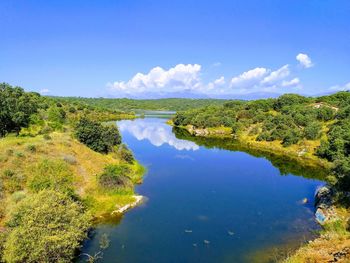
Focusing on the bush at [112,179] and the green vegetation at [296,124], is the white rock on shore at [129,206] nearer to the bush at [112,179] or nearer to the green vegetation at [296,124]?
the bush at [112,179]

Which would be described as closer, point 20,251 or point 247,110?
point 20,251

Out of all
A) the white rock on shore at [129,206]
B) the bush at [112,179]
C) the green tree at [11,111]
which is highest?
the green tree at [11,111]

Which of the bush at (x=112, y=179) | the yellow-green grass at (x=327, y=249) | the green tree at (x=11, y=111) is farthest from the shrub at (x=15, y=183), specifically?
the yellow-green grass at (x=327, y=249)

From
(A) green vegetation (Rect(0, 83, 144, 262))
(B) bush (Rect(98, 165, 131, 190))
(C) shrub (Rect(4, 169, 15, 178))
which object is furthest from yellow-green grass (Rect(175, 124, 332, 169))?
(C) shrub (Rect(4, 169, 15, 178))

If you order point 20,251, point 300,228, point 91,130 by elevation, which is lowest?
point 300,228

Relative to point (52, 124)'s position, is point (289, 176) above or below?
below

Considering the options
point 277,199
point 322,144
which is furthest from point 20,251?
point 322,144

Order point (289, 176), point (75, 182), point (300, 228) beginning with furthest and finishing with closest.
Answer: point (289, 176) → point (75, 182) → point (300, 228)

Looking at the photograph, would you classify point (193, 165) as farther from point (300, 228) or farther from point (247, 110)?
point (247, 110)
